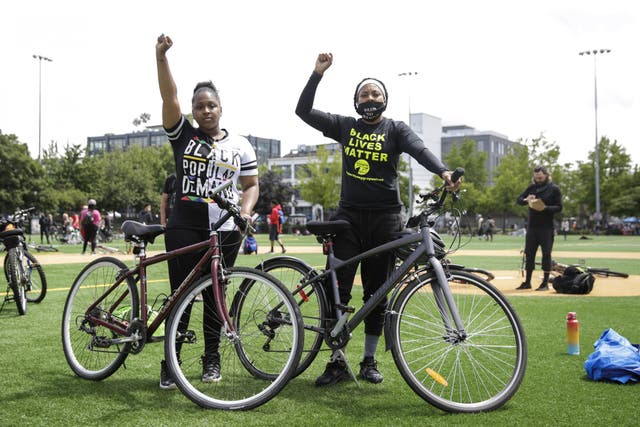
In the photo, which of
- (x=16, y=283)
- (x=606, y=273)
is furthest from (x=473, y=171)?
(x=16, y=283)

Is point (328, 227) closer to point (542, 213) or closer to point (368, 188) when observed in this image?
point (368, 188)

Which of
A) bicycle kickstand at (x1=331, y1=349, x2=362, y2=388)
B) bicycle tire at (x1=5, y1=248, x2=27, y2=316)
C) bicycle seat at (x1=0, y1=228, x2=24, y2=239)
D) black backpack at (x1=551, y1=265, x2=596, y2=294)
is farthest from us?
black backpack at (x1=551, y1=265, x2=596, y2=294)

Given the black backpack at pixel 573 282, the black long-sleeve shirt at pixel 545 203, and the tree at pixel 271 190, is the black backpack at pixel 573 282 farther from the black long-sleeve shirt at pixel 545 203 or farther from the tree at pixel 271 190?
the tree at pixel 271 190

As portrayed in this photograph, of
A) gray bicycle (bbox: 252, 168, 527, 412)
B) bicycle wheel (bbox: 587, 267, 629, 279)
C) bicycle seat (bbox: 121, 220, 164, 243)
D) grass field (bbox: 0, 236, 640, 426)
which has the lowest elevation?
grass field (bbox: 0, 236, 640, 426)

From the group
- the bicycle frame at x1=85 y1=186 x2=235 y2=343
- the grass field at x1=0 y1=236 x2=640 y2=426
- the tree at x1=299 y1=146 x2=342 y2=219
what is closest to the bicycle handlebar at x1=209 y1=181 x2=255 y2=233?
the bicycle frame at x1=85 y1=186 x2=235 y2=343

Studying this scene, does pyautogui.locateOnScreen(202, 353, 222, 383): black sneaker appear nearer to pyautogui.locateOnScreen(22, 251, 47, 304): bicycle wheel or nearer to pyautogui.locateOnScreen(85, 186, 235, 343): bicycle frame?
pyautogui.locateOnScreen(85, 186, 235, 343): bicycle frame

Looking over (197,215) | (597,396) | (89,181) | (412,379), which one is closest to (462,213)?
(412,379)

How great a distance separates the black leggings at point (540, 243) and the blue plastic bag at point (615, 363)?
5.84 metres

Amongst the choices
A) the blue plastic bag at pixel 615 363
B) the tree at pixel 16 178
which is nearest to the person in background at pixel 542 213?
the blue plastic bag at pixel 615 363

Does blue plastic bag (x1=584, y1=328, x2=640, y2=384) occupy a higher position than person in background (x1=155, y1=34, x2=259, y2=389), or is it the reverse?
person in background (x1=155, y1=34, x2=259, y2=389)

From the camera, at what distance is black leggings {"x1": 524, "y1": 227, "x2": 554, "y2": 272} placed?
10.6m

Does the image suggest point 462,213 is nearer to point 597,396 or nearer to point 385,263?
point 385,263

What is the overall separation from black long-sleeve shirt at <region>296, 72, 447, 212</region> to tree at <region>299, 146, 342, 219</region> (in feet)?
220

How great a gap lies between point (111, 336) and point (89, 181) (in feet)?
194
